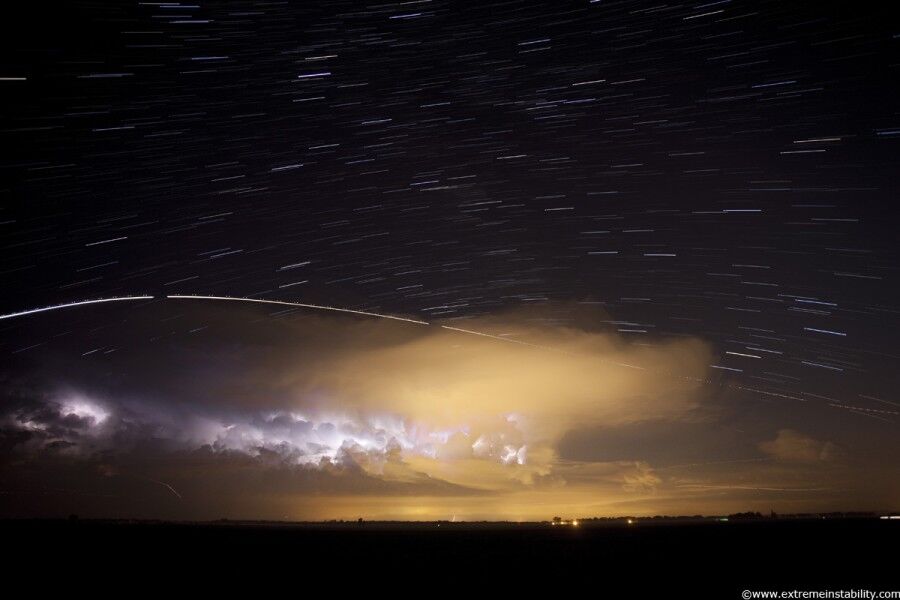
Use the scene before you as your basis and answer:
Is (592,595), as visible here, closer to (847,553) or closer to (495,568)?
(495,568)

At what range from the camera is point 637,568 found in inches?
1239

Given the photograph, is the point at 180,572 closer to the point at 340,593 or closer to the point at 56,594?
the point at 56,594

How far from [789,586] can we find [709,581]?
307cm

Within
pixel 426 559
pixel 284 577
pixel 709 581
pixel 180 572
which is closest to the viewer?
pixel 709 581

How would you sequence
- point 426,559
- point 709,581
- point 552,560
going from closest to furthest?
point 709,581, point 552,560, point 426,559

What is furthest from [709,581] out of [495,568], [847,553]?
[847,553]

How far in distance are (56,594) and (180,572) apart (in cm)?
959

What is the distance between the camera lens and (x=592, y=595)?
70.9 ft

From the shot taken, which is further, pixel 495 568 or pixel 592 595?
pixel 495 568

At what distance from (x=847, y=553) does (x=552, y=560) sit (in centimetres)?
1919

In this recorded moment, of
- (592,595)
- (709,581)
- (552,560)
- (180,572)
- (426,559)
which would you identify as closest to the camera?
(592,595)

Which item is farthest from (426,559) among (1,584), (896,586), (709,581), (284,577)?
(896,586)

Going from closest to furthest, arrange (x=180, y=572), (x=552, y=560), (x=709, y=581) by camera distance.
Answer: (x=709, y=581) < (x=180, y=572) < (x=552, y=560)

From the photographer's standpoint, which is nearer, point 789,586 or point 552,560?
point 789,586
